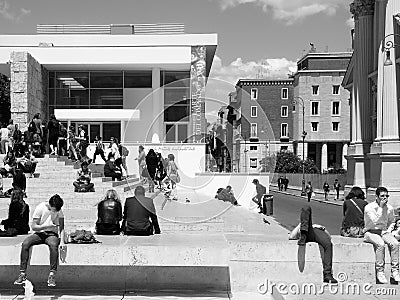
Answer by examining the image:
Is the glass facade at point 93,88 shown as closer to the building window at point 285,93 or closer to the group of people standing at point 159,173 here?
the group of people standing at point 159,173

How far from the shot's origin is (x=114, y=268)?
29.5 ft

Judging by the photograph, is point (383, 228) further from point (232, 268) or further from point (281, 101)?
point (281, 101)

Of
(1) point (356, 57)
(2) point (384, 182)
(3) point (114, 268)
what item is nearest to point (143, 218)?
(3) point (114, 268)

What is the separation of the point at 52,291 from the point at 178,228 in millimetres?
6312

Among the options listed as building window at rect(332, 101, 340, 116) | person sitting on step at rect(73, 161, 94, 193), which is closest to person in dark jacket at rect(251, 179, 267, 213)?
person sitting on step at rect(73, 161, 94, 193)

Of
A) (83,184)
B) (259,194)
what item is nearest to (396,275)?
(83,184)

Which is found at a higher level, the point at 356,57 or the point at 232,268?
the point at 356,57

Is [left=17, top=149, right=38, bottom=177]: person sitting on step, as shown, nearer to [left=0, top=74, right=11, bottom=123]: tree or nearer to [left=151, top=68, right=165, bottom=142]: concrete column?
[left=151, top=68, right=165, bottom=142]: concrete column

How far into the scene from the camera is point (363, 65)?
3011 centimetres

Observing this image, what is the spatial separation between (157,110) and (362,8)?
16.6 meters

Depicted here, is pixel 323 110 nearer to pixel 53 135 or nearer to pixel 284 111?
pixel 284 111

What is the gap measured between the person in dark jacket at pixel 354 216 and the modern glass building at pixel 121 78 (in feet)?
92.9

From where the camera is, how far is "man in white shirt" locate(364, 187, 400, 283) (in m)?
8.53

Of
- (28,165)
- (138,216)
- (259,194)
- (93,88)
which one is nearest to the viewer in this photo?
(138,216)
